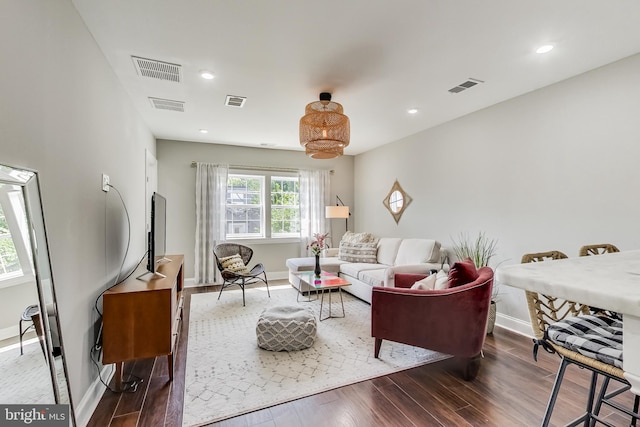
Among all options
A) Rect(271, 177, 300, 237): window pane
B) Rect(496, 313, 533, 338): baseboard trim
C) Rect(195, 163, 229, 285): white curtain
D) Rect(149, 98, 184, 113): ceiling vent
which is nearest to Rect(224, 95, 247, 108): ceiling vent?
Rect(149, 98, 184, 113): ceiling vent

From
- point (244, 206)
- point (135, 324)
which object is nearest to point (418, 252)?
point (244, 206)

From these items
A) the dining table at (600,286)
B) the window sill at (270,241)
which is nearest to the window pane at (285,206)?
the window sill at (270,241)

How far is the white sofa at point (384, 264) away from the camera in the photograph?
12.8 feet

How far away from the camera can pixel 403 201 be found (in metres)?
5.11

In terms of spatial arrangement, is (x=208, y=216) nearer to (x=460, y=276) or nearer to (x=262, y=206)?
(x=262, y=206)

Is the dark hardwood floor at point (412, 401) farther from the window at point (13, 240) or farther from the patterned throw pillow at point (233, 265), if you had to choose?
the patterned throw pillow at point (233, 265)

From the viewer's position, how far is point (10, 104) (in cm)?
126

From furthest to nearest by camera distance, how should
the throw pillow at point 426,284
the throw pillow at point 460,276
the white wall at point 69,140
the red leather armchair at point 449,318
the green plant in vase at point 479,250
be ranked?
the green plant in vase at point 479,250 < the throw pillow at point 426,284 < the throw pillow at point 460,276 < the red leather armchair at point 449,318 < the white wall at point 69,140

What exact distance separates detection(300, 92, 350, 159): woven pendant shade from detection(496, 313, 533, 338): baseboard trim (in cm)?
268

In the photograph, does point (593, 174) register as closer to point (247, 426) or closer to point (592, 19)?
point (592, 19)

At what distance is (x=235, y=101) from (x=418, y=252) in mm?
3098

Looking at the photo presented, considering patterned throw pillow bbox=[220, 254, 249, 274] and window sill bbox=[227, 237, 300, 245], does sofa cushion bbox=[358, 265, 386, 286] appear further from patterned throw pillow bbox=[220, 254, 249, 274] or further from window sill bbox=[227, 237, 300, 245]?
window sill bbox=[227, 237, 300, 245]

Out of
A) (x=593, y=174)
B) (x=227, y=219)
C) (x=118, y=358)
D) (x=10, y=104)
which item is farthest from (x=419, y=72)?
(x=227, y=219)

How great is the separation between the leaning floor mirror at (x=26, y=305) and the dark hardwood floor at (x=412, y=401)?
65 centimetres
